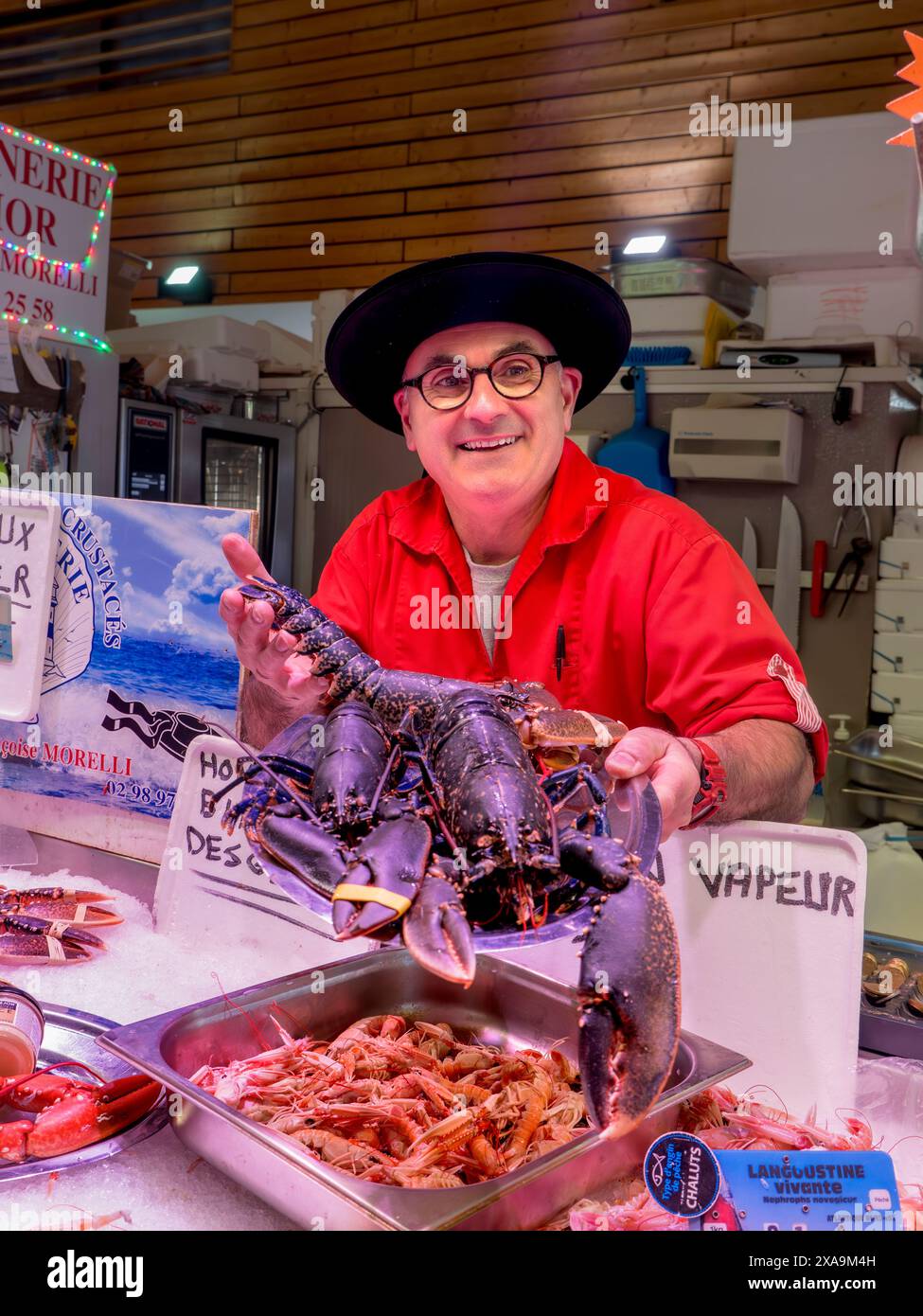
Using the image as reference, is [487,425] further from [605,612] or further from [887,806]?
[887,806]

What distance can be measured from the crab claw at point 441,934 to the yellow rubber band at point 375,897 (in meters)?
0.01

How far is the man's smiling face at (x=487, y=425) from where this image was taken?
1.41m

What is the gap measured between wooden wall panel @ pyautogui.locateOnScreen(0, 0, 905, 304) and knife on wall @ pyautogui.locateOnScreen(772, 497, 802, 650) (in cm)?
147

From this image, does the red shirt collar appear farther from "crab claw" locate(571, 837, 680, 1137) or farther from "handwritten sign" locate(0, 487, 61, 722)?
"crab claw" locate(571, 837, 680, 1137)

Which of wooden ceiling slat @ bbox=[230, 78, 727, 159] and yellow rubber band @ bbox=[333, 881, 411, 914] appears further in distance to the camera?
wooden ceiling slat @ bbox=[230, 78, 727, 159]

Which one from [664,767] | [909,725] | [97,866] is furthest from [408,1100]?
[909,725]

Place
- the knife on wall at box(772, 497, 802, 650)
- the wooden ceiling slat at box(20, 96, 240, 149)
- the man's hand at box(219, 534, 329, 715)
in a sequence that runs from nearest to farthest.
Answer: the man's hand at box(219, 534, 329, 715), the knife on wall at box(772, 497, 802, 650), the wooden ceiling slat at box(20, 96, 240, 149)

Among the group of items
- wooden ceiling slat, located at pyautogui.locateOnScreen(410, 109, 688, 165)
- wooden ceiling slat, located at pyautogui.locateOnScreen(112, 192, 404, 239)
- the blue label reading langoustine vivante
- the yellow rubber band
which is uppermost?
wooden ceiling slat, located at pyautogui.locateOnScreen(410, 109, 688, 165)

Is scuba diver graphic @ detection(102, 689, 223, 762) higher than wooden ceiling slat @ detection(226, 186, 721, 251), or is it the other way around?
wooden ceiling slat @ detection(226, 186, 721, 251)

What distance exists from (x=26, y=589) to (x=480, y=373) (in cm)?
99

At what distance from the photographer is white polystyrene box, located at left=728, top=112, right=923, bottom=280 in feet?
11.6

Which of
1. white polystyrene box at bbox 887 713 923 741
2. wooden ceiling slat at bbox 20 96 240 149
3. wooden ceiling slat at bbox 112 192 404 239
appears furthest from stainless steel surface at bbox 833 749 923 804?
wooden ceiling slat at bbox 20 96 240 149

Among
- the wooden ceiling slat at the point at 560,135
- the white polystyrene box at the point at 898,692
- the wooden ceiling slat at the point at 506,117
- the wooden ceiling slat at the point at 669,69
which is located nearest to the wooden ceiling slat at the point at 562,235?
the wooden ceiling slat at the point at 560,135
